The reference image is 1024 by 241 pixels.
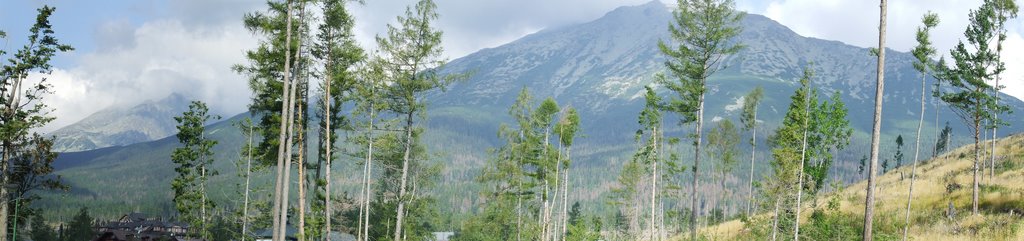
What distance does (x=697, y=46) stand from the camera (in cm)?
2905

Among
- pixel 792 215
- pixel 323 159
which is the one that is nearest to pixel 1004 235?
pixel 792 215

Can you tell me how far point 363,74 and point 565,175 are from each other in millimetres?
21005

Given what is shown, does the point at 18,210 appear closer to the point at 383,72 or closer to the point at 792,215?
the point at 383,72

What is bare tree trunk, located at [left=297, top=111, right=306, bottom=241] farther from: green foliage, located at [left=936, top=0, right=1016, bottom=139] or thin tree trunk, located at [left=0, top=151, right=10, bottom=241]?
green foliage, located at [left=936, top=0, right=1016, bottom=139]

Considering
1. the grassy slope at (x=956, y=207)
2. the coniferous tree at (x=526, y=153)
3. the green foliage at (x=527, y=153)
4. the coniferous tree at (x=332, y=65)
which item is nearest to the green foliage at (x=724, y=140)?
the grassy slope at (x=956, y=207)

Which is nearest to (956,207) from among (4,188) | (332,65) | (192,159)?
(332,65)

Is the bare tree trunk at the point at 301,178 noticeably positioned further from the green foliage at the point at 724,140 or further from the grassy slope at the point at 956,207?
the green foliage at the point at 724,140

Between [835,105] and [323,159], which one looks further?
[835,105]

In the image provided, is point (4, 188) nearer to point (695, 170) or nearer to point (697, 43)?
point (695, 170)

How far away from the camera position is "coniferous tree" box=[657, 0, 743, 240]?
93.1 ft

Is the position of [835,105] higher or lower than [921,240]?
higher

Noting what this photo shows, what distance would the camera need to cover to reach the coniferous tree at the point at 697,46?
93.1ft

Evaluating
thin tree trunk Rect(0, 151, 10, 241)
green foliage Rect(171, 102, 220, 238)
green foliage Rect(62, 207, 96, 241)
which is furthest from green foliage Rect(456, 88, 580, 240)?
green foliage Rect(62, 207, 96, 241)

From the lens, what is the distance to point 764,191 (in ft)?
91.4
